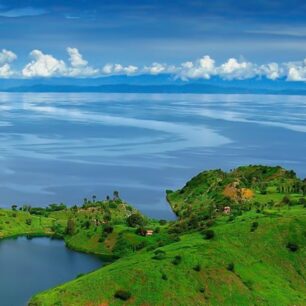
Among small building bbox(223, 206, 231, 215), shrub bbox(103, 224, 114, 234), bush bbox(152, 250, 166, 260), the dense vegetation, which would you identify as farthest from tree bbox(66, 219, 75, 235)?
bush bbox(152, 250, 166, 260)

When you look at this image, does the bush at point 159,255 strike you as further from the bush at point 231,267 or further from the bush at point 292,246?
the bush at point 292,246

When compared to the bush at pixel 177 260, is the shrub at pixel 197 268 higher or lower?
lower

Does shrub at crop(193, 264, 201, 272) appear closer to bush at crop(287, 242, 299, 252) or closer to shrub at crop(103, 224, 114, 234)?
bush at crop(287, 242, 299, 252)

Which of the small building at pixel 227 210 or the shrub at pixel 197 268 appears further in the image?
the small building at pixel 227 210

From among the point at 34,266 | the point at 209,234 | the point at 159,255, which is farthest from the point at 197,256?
the point at 34,266

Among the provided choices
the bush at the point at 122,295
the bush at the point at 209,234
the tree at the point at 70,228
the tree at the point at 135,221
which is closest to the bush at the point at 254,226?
the bush at the point at 209,234

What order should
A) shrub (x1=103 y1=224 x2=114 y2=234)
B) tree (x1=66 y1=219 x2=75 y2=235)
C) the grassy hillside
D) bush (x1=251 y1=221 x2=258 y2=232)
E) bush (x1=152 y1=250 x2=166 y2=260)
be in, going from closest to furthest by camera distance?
the grassy hillside, bush (x1=152 y1=250 x2=166 y2=260), bush (x1=251 y1=221 x2=258 y2=232), shrub (x1=103 y1=224 x2=114 y2=234), tree (x1=66 y1=219 x2=75 y2=235)

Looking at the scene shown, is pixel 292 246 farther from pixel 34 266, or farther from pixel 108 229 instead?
pixel 34 266
